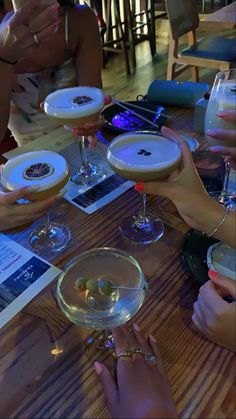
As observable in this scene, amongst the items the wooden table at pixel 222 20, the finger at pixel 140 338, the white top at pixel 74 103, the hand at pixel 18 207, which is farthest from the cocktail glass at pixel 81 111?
the wooden table at pixel 222 20

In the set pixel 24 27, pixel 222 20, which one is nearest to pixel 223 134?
pixel 24 27

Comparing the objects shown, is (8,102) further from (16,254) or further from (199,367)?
(199,367)

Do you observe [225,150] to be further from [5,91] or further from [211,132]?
[5,91]

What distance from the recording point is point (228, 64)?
10.5ft

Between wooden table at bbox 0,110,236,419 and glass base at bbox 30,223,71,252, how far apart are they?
0.14ft

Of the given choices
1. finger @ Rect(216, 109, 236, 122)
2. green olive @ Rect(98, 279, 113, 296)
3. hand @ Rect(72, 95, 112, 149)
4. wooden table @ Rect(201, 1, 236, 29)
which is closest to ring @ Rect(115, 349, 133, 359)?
green olive @ Rect(98, 279, 113, 296)

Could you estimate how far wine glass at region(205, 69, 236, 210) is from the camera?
3.60 ft

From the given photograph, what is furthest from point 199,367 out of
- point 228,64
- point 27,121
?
point 228,64

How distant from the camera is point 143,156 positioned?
1.02 m

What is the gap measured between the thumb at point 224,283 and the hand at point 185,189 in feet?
0.54

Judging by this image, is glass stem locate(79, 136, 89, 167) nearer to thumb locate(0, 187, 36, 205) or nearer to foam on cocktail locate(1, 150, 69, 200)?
foam on cocktail locate(1, 150, 69, 200)

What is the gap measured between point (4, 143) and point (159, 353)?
2.14 metres

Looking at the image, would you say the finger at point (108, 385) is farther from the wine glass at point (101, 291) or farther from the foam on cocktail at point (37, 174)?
the foam on cocktail at point (37, 174)

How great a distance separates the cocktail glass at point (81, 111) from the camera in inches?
49.0
